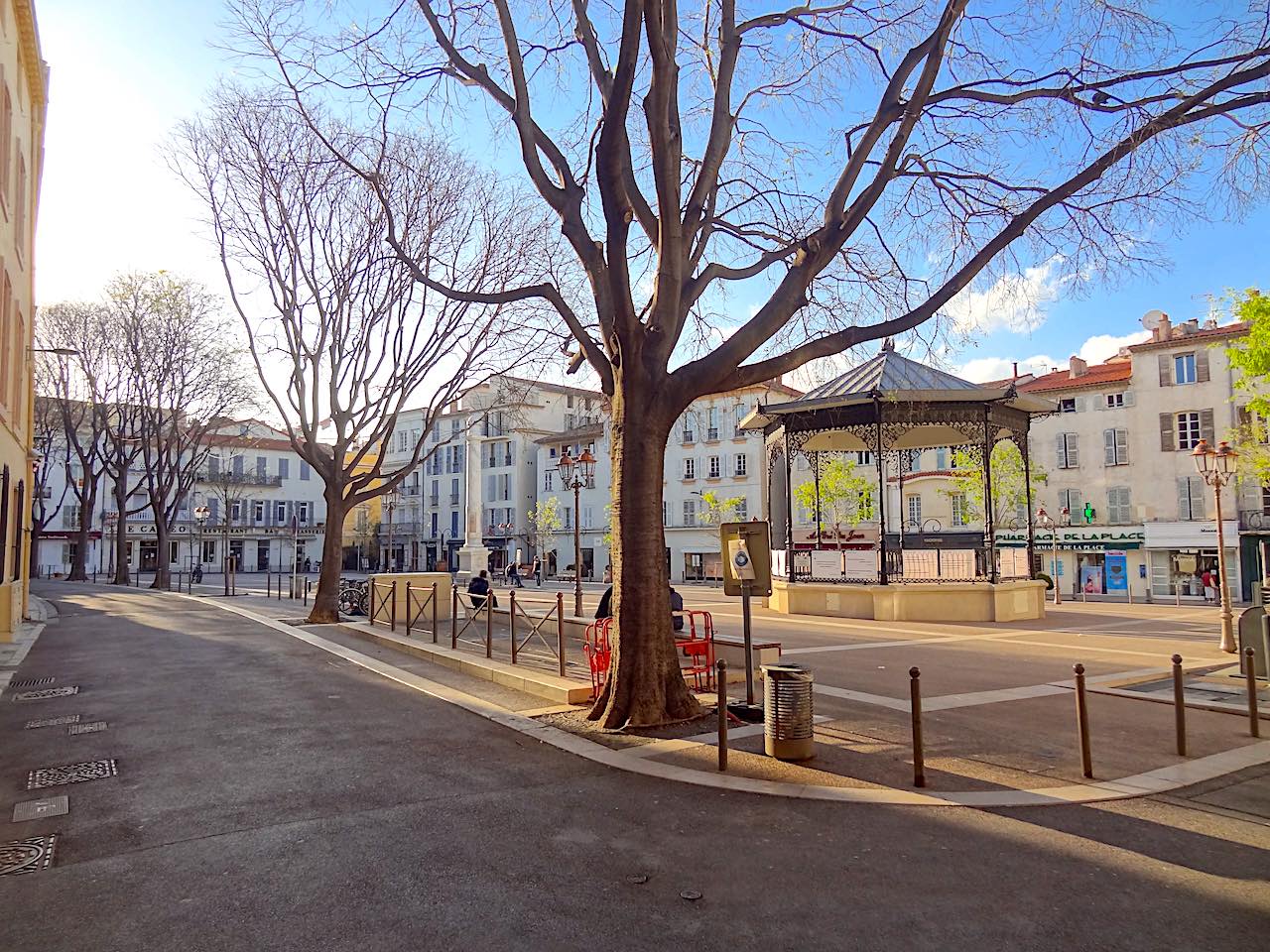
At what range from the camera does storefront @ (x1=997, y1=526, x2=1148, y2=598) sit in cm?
4000

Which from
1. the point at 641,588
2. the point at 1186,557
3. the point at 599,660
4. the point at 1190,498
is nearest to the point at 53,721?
the point at 599,660

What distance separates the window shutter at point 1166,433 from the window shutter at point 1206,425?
3.90 ft

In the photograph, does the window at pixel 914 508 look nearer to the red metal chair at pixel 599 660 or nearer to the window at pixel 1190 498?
the window at pixel 1190 498

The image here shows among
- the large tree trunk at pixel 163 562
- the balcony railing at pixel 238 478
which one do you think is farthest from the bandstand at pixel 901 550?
the balcony railing at pixel 238 478

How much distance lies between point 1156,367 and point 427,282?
4172 centimetres

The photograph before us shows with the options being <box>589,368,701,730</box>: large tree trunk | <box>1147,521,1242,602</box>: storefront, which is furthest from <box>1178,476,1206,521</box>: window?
<box>589,368,701,730</box>: large tree trunk

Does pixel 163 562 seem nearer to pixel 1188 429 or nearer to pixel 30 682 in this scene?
pixel 30 682

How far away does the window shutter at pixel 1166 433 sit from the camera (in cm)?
3928

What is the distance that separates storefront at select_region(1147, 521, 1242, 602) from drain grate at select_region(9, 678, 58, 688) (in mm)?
40979

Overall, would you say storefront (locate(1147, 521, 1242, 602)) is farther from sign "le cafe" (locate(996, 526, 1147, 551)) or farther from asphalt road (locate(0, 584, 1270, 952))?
asphalt road (locate(0, 584, 1270, 952))

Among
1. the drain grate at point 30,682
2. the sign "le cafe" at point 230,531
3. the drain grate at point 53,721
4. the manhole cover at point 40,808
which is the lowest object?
the drain grate at point 30,682

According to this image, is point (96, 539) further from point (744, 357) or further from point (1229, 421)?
point (1229, 421)

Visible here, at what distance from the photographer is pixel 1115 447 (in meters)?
41.3

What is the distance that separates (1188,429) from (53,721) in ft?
147
